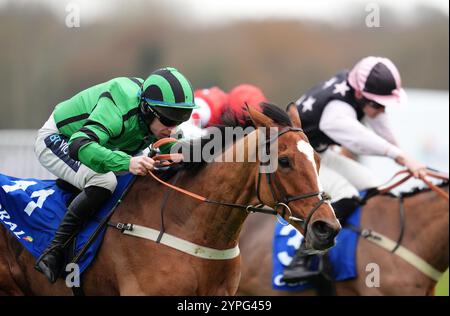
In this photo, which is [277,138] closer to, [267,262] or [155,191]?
[155,191]

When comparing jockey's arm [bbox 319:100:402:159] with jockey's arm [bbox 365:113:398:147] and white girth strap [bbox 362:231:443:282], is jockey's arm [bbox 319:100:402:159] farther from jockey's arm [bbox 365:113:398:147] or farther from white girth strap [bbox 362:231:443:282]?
white girth strap [bbox 362:231:443:282]

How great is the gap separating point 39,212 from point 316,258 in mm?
2638

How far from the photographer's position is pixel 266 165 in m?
4.34

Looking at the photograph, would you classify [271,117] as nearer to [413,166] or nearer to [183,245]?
[183,245]

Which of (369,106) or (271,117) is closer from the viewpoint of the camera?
(271,117)

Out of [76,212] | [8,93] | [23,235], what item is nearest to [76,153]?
[76,212]

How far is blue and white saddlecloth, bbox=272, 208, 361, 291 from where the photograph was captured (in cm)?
645

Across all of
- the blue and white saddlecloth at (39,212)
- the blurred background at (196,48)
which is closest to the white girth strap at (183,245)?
the blue and white saddlecloth at (39,212)

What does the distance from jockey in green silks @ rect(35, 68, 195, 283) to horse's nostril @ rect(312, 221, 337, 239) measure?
1.07 metres

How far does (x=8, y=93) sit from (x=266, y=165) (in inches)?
850

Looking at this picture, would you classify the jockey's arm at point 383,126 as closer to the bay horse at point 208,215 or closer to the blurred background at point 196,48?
the bay horse at point 208,215

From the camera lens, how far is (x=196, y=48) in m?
35.4
